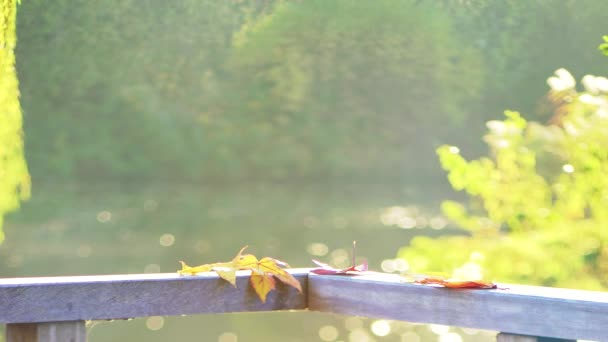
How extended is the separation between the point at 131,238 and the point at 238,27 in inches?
94.3

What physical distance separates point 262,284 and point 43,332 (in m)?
0.28

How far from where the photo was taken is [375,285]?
132 cm

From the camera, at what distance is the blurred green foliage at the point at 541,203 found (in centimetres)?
346

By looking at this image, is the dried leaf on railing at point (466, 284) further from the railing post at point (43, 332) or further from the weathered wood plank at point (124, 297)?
the railing post at point (43, 332)

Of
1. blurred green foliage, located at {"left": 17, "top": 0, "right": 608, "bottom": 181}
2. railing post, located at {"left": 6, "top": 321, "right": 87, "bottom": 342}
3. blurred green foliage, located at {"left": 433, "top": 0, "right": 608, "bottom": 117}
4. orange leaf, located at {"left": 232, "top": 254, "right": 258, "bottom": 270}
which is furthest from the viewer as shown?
blurred green foliage, located at {"left": 17, "top": 0, "right": 608, "bottom": 181}

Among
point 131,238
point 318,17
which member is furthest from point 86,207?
point 318,17

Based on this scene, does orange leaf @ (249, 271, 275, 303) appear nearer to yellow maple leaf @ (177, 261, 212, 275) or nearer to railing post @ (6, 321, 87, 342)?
yellow maple leaf @ (177, 261, 212, 275)

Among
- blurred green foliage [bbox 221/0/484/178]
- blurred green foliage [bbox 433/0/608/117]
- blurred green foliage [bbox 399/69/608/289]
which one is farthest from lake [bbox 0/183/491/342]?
blurred green foliage [bbox 399/69/608/289]

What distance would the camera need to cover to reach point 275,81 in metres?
11.7

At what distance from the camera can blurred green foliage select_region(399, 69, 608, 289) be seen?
3.46m

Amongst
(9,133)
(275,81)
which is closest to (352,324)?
(275,81)

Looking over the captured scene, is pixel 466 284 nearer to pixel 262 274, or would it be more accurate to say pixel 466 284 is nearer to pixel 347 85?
pixel 262 274

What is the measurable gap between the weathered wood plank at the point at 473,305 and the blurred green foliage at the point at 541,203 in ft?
6.93

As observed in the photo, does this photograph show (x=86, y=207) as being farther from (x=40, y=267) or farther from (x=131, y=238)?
(x=40, y=267)
